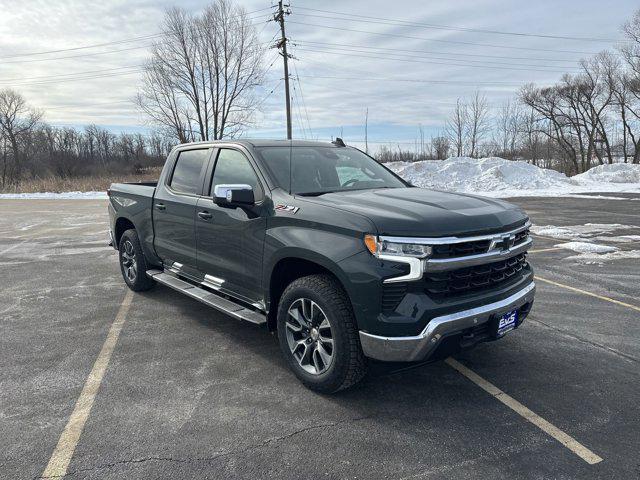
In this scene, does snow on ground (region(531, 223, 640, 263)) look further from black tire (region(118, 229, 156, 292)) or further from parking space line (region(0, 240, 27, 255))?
parking space line (region(0, 240, 27, 255))

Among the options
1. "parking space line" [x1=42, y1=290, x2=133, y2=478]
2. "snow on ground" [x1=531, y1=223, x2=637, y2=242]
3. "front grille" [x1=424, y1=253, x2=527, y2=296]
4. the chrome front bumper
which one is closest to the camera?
"parking space line" [x1=42, y1=290, x2=133, y2=478]

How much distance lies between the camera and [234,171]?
14.1ft

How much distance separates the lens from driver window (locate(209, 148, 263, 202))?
3988 mm

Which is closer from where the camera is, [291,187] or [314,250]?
[314,250]

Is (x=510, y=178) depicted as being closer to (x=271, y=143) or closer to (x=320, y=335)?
(x=271, y=143)

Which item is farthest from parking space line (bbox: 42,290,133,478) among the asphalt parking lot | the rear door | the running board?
the rear door

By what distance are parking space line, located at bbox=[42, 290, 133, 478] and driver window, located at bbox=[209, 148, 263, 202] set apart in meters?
1.82

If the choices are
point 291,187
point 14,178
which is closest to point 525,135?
point 291,187

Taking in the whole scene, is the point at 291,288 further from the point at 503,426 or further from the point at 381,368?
the point at 503,426

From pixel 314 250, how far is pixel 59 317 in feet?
12.1

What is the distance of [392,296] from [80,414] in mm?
2354

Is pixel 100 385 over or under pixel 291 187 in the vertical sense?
under

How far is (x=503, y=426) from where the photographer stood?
Answer: 299 centimetres

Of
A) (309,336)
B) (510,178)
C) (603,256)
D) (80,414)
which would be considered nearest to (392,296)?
(309,336)
